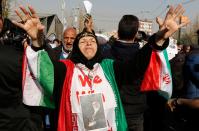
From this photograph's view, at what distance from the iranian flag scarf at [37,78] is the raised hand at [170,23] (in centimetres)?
94

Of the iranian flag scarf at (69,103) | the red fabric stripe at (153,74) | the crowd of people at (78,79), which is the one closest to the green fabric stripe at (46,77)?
the crowd of people at (78,79)

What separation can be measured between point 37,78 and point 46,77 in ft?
0.24

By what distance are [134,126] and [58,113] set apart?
1.01 metres

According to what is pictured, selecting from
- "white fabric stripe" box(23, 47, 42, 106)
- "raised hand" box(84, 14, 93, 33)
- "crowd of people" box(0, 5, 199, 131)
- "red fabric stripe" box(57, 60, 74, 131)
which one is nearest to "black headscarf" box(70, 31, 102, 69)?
"crowd of people" box(0, 5, 199, 131)

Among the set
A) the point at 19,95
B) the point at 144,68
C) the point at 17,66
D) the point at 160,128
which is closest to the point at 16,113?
the point at 19,95

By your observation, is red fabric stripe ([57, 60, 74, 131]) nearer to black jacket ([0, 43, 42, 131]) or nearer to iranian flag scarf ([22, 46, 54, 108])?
iranian flag scarf ([22, 46, 54, 108])

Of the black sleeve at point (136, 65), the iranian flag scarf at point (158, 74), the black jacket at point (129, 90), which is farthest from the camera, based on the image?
the black jacket at point (129, 90)

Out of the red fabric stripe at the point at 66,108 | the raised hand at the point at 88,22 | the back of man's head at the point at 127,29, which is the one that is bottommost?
the red fabric stripe at the point at 66,108

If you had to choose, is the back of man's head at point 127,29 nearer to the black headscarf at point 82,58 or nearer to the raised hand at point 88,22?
the raised hand at point 88,22

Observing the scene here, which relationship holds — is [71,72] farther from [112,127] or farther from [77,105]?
[112,127]

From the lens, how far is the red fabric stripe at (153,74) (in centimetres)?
381

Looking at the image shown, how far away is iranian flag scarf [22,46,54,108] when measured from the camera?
3.55m

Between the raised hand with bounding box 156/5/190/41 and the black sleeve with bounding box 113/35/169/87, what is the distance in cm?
8

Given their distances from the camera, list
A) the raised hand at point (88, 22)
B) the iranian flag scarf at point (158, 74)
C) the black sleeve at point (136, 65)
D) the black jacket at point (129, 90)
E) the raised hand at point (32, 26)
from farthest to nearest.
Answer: the raised hand at point (88, 22) < the black jacket at point (129, 90) < the iranian flag scarf at point (158, 74) < the black sleeve at point (136, 65) < the raised hand at point (32, 26)
